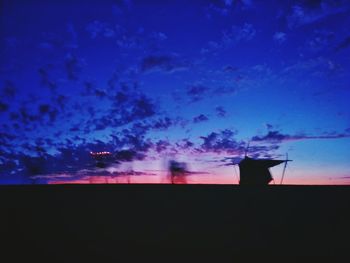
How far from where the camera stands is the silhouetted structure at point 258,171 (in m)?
42.5

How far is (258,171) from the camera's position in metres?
43.0
